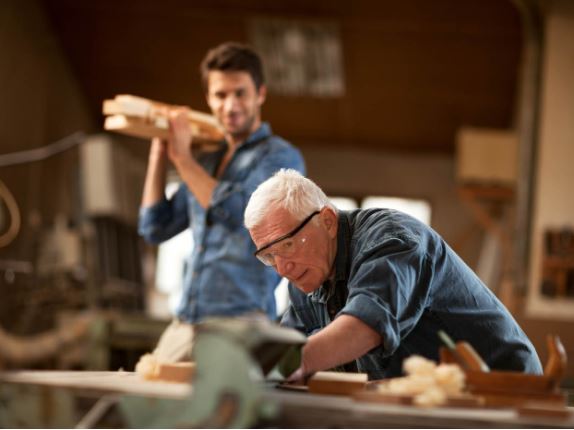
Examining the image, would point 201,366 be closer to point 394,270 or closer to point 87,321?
point 394,270

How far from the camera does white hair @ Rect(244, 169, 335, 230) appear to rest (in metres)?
1.90

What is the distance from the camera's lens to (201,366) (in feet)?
3.75

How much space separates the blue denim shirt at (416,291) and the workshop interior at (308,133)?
285cm

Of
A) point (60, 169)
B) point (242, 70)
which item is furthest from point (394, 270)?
point (60, 169)

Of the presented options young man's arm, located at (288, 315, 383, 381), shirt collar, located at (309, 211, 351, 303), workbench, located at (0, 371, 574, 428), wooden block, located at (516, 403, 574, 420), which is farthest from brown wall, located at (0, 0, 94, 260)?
wooden block, located at (516, 403, 574, 420)

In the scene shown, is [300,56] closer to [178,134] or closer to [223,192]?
[178,134]

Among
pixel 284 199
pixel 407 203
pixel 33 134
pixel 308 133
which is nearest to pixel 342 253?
pixel 284 199

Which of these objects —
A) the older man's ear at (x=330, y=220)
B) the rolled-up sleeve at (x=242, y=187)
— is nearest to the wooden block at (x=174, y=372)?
the older man's ear at (x=330, y=220)

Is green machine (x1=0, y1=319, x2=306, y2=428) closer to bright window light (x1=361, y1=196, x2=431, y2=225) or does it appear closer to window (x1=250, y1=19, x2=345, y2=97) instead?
window (x1=250, y1=19, x2=345, y2=97)

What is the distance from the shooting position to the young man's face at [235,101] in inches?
123

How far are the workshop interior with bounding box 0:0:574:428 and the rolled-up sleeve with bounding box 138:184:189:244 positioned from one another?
1.59 meters

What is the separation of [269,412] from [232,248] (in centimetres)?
185

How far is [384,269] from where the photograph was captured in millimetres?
1775

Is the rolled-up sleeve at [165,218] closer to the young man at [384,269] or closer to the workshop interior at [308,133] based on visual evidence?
the young man at [384,269]
